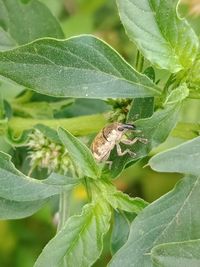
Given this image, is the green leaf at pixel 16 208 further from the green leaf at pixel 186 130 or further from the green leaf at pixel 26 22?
the green leaf at pixel 26 22

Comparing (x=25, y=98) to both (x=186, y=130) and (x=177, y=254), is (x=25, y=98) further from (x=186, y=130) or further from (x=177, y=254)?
(x=177, y=254)

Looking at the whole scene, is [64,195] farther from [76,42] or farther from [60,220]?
[76,42]

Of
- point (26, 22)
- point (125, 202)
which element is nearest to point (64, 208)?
point (125, 202)

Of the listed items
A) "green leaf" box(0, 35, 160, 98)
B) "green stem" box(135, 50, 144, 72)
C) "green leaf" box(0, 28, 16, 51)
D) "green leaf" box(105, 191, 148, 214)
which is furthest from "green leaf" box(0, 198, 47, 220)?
"green leaf" box(0, 28, 16, 51)

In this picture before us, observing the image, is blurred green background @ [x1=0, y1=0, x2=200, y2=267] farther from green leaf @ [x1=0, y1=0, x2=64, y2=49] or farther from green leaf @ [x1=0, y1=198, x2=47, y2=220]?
green leaf @ [x1=0, y1=198, x2=47, y2=220]

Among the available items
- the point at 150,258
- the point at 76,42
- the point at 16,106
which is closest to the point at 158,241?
the point at 150,258

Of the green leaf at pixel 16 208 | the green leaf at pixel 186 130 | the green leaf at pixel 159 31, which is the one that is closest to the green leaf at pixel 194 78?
the green leaf at pixel 159 31
